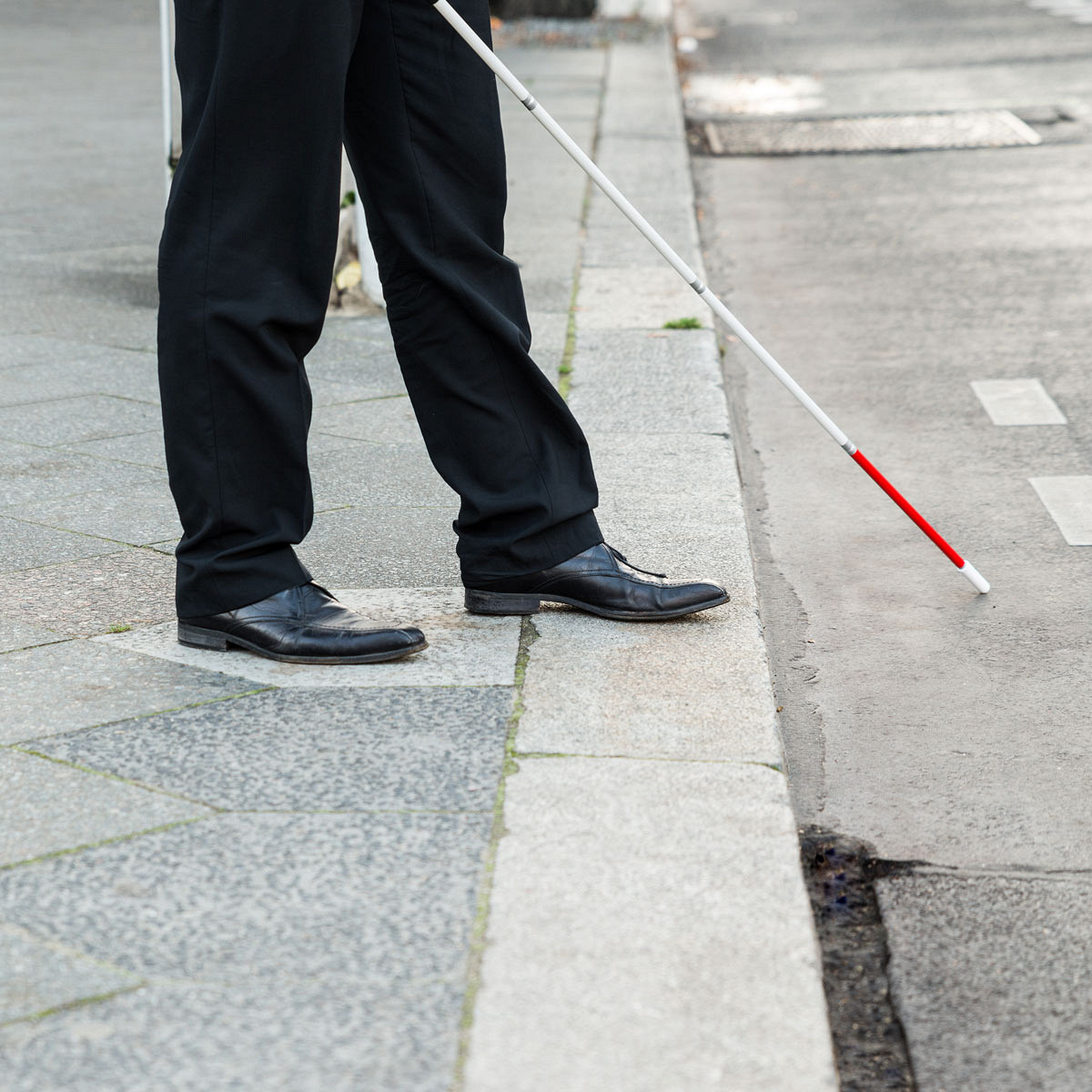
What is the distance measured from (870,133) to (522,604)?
7703mm

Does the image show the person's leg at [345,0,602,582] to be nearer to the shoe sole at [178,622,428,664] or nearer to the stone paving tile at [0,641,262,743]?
the shoe sole at [178,622,428,664]

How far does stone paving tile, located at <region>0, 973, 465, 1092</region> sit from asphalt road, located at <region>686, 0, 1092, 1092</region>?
1.74ft

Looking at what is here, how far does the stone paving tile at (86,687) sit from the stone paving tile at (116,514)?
61 cm

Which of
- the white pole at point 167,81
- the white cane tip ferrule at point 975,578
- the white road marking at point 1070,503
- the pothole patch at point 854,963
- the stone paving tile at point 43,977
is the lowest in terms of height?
the white road marking at point 1070,503

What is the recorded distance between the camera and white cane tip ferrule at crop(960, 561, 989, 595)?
10.1 feet

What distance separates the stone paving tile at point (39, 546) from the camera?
306cm

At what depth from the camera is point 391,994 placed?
5.37 feet

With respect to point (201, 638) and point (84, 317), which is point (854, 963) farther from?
point (84, 317)

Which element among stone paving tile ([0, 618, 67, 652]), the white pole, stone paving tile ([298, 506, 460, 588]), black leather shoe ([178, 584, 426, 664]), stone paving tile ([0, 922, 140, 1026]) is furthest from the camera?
the white pole

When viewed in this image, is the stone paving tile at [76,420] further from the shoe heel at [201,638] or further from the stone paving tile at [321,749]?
the stone paving tile at [321,749]

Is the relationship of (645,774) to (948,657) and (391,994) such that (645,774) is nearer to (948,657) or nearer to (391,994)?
(391,994)

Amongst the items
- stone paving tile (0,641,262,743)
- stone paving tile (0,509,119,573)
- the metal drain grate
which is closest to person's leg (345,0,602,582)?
stone paving tile (0,641,262,743)

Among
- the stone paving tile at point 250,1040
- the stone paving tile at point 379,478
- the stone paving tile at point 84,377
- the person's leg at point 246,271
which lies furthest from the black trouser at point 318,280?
the stone paving tile at point 84,377

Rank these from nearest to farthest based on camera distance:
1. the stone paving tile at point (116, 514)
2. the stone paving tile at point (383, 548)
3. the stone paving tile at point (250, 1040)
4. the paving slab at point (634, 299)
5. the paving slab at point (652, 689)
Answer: the stone paving tile at point (250, 1040), the paving slab at point (652, 689), the stone paving tile at point (383, 548), the stone paving tile at point (116, 514), the paving slab at point (634, 299)
